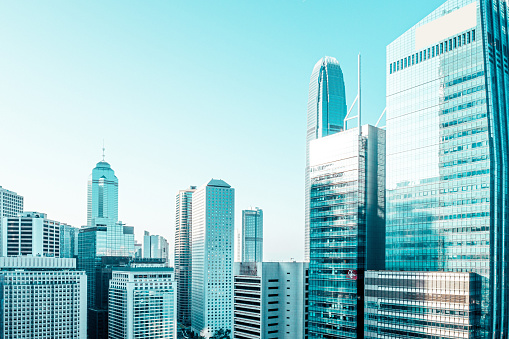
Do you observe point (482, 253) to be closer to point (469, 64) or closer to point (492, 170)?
point (492, 170)

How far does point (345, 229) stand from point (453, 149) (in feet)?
123

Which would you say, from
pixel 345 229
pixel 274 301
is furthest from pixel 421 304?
pixel 274 301

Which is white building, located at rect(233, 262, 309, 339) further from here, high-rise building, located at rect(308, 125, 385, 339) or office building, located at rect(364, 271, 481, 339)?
office building, located at rect(364, 271, 481, 339)

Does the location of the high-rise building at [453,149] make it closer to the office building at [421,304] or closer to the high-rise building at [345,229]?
the office building at [421,304]

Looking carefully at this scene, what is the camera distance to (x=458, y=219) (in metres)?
128

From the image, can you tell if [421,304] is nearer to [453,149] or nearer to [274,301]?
[453,149]

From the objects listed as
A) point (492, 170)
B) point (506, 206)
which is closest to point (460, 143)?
point (492, 170)

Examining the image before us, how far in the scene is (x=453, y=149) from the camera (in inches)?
5192

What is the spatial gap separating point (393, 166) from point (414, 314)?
140 ft

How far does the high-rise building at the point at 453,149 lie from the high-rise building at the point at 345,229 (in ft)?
19.9

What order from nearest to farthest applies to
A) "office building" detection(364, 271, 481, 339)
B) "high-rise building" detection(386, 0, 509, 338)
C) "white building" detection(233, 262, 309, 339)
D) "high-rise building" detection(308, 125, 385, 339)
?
1. "office building" detection(364, 271, 481, 339)
2. "high-rise building" detection(386, 0, 509, 338)
3. "high-rise building" detection(308, 125, 385, 339)
4. "white building" detection(233, 262, 309, 339)

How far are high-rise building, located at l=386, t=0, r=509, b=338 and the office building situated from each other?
5.22m

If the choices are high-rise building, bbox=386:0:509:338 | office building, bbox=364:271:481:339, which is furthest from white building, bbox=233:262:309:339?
high-rise building, bbox=386:0:509:338

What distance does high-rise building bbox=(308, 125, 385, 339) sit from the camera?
14250 cm
